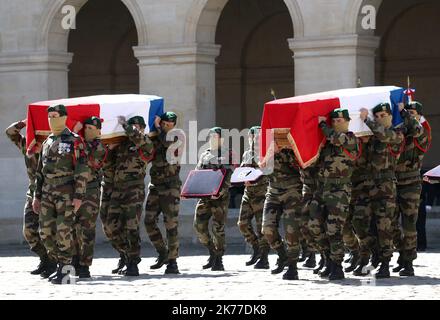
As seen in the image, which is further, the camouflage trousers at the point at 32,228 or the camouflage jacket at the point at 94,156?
the camouflage trousers at the point at 32,228

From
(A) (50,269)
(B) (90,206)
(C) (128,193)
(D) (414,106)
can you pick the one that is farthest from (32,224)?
(D) (414,106)

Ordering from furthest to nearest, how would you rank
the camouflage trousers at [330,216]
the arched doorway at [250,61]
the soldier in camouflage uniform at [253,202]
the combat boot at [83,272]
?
the arched doorway at [250,61]
the soldier in camouflage uniform at [253,202]
the combat boot at [83,272]
the camouflage trousers at [330,216]

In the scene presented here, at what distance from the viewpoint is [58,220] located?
13859mm

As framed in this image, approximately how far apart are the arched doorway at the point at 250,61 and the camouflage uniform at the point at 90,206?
44.8 ft

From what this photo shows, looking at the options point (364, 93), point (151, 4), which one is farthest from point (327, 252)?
point (151, 4)

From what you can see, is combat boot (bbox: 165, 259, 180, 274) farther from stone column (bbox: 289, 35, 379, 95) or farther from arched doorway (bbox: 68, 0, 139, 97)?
arched doorway (bbox: 68, 0, 139, 97)

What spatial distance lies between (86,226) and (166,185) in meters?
0.99

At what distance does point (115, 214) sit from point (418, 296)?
3.75m

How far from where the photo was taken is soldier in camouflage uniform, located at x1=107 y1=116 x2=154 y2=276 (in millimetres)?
14664

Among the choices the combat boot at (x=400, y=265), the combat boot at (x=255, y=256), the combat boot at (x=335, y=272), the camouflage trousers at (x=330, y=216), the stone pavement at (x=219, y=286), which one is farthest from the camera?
the combat boot at (x=255, y=256)

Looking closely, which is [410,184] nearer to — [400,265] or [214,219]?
[400,265]

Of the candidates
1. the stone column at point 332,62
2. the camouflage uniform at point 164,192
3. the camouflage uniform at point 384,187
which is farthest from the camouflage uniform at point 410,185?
the stone column at point 332,62

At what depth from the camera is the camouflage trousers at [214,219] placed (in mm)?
15617

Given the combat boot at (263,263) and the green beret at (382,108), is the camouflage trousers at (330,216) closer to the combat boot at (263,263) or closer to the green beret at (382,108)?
the green beret at (382,108)
